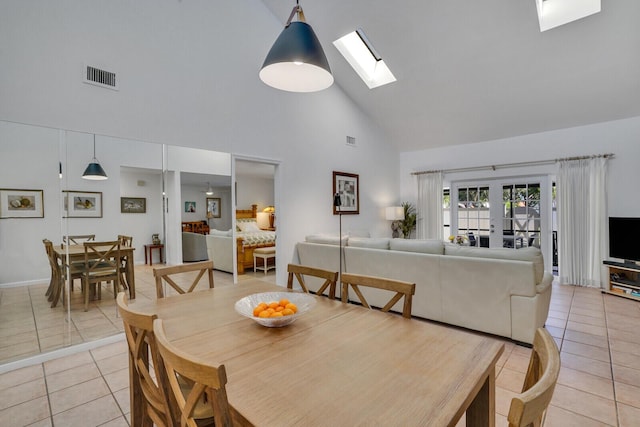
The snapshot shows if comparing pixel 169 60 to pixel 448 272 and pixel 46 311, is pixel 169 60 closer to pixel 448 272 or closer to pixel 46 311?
pixel 46 311

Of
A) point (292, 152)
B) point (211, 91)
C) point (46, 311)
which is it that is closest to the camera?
point (46, 311)

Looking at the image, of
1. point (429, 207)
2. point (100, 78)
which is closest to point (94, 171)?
point (100, 78)

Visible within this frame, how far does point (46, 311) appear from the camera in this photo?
8.93 ft

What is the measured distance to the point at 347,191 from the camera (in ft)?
18.5

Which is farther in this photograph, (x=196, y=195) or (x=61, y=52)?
(x=196, y=195)

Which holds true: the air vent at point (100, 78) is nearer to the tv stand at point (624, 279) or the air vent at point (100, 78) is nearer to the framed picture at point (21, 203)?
the framed picture at point (21, 203)

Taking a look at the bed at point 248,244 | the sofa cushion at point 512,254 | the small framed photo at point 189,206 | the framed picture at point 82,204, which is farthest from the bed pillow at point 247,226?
the sofa cushion at point 512,254

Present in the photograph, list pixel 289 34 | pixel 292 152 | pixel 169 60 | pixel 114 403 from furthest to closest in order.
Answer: pixel 292 152 < pixel 169 60 < pixel 114 403 < pixel 289 34

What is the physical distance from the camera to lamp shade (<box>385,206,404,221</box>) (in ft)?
20.3

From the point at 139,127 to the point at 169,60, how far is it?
2.81ft

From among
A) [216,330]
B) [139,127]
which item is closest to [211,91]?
[139,127]

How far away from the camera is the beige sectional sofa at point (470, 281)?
269 centimetres

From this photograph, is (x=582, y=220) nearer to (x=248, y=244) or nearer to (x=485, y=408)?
(x=485, y=408)

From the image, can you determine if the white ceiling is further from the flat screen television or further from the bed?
the bed
